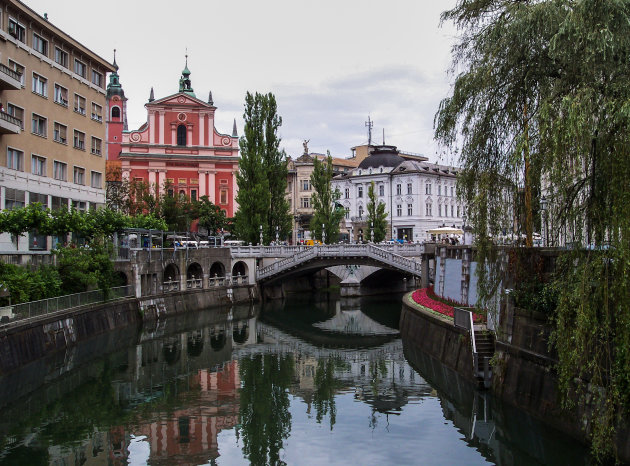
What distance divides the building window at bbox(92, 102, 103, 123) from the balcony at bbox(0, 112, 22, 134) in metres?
12.8

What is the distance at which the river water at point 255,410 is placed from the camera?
2288 cm

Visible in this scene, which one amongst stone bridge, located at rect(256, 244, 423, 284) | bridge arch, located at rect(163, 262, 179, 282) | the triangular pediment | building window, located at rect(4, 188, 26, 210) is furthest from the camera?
the triangular pediment

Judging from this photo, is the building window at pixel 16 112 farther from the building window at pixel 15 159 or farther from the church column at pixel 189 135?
the church column at pixel 189 135

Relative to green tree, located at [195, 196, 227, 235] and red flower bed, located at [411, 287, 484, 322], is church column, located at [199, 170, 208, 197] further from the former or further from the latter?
red flower bed, located at [411, 287, 484, 322]

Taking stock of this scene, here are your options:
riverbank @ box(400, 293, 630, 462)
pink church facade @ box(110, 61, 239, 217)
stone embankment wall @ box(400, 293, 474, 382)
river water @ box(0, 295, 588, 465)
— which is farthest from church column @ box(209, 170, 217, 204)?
riverbank @ box(400, 293, 630, 462)

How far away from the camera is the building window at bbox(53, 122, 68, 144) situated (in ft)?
172

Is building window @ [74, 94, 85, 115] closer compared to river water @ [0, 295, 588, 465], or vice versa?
river water @ [0, 295, 588, 465]

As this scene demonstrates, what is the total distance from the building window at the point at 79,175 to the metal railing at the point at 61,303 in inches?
428

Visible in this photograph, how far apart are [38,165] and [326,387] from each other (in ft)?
97.2

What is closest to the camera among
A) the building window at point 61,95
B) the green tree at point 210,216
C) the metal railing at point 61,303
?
the metal railing at point 61,303

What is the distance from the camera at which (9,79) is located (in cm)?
4362

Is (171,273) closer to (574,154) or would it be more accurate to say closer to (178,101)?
(178,101)

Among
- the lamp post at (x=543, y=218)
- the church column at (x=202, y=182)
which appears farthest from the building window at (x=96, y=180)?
the lamp post at (x=543, y=218)

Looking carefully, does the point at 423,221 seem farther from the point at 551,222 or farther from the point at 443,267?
the point at 551,222
